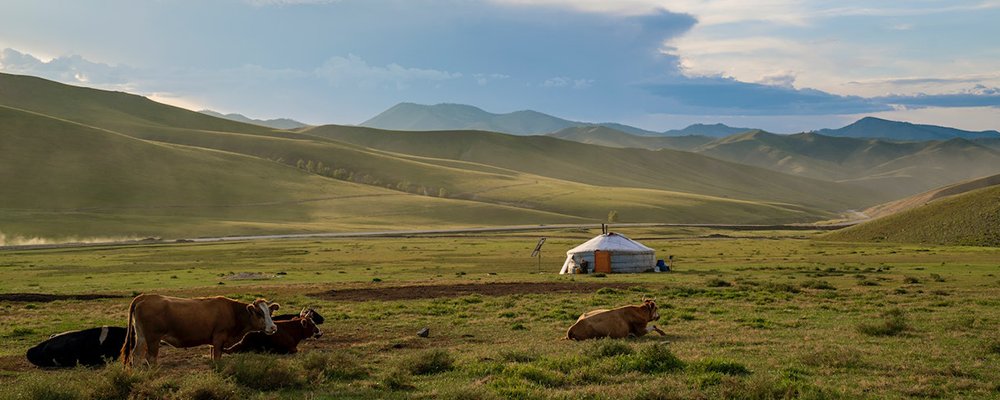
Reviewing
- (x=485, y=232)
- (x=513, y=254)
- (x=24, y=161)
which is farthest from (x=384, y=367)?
(x=24, y=161)

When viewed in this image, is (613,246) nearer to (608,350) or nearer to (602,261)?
(602,261)

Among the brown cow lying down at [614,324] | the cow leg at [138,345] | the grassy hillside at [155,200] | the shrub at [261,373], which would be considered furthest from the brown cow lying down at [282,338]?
the grassy hillside at [155,200]

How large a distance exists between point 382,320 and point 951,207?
84860 mm

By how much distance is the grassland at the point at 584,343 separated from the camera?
39.5 ft

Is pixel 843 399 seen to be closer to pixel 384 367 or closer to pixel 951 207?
pixel 384 367

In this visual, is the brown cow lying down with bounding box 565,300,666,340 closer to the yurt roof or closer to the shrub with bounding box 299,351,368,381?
the shrub with bounding box 299,351,368,381

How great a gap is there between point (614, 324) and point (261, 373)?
8.97m

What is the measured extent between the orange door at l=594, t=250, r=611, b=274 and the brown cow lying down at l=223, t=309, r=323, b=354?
35.2 metres

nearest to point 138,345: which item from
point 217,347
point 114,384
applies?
point 217,347

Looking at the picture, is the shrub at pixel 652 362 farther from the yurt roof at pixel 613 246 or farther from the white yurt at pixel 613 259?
the yurt roof at pixel 613 246

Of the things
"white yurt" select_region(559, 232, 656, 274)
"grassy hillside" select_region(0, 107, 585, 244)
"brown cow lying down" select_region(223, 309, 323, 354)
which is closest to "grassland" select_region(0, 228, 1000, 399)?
"brown cow lying down" select_region(223, 309, 323, 354)

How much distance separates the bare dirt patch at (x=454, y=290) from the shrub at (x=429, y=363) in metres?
17.3

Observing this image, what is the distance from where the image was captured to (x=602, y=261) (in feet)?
170

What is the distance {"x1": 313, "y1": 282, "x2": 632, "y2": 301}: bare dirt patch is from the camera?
3291 centimetres
